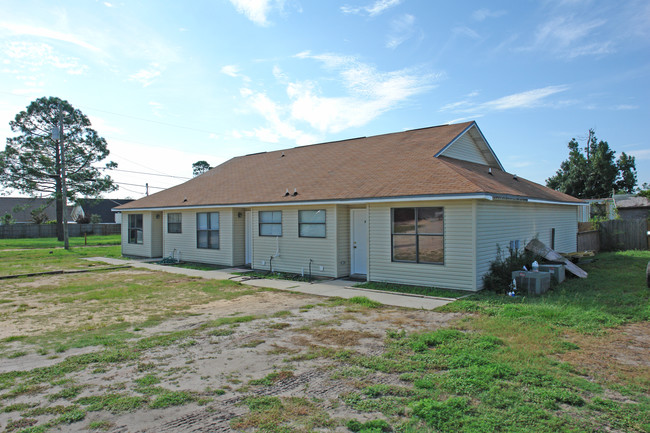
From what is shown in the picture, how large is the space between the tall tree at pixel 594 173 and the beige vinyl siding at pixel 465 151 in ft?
114

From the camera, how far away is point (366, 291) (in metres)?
10.9

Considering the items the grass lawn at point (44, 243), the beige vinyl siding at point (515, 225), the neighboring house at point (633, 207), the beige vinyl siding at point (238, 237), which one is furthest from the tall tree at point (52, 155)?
the neighboring house at point (633, 207)

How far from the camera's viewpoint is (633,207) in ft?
112

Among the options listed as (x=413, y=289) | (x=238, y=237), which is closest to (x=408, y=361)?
(x=413, y=289)

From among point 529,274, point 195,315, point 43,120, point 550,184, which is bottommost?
point 195,315

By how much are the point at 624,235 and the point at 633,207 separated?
1765 cm

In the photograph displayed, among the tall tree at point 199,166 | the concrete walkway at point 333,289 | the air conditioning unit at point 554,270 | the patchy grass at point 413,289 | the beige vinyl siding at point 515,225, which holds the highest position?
the tall tree at point 199,166

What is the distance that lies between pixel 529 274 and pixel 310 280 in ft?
20.4

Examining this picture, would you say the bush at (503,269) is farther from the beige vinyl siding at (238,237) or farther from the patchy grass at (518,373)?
the beige vinyl siding at (238,237)

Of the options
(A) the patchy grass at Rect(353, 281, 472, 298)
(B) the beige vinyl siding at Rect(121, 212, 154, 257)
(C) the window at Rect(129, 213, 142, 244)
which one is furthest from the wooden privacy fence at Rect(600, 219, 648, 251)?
(C) the window at Rect(129, 213, 142, 244)

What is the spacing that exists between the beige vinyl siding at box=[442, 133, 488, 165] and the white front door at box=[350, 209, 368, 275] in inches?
144

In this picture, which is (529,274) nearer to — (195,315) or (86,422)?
(195,315)

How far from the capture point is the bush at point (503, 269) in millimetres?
10492

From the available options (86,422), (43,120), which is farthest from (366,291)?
(43,120)
